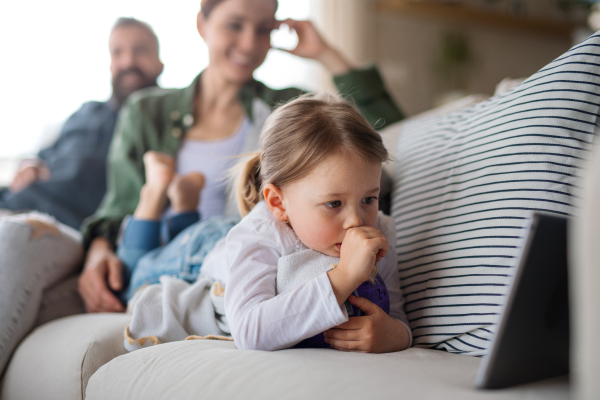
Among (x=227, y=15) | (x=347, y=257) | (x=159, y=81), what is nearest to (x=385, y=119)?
(x=227, y=15)

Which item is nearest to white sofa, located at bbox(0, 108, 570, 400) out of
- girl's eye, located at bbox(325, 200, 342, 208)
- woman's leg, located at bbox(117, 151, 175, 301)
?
girl's eye, located at bbox(325, 200, 342, 208)

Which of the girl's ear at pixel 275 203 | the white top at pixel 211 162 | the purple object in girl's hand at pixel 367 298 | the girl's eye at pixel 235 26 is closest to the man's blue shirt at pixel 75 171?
the white top at pixel 211 162

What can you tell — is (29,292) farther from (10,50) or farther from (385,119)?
(10,50)

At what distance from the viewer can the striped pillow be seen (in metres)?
0.67

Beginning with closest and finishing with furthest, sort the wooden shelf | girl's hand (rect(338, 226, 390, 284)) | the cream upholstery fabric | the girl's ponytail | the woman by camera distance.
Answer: the cream upholstery fabric
girl's hand (rect(338, 226, 390, 284))
the girl's ponytail
the woman
the wooden shelf

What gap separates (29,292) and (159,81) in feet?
4.74

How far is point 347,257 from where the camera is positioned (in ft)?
2.19

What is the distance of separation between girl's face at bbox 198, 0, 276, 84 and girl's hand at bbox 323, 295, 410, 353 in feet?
3.20

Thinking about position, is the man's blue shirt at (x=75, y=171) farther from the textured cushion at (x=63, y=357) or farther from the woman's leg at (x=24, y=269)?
the textured cushion at (x=63, y=357)

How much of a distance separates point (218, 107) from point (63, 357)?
928mm

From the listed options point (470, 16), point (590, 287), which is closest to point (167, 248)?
point (590, 287)

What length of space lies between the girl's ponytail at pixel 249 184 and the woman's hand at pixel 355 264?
0.26 metres

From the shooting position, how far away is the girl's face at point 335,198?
71 cm

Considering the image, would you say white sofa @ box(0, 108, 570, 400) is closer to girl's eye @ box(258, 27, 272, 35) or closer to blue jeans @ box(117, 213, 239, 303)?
blue jeans @ box(117, 213, 239, 303)
